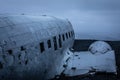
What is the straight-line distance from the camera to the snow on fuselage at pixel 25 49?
11.9 meters

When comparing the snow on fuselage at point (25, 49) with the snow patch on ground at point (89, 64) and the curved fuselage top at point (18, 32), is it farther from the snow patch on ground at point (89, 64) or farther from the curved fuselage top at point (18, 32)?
the snow patch on ground at point (89, 64)

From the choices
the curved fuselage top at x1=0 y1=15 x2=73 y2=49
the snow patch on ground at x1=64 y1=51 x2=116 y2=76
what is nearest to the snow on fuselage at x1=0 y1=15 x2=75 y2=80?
the curved fuselage top at x1=0 y1=15 x2=73 y2=49

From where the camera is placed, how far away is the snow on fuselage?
11.9 meters

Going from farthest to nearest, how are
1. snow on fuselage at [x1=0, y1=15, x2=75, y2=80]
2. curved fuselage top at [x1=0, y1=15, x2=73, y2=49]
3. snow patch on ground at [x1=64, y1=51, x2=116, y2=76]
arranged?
snow patch on ground at [x1=64, y1=51, x2=116, y2=76]
curved fuselage top at [x1=0, y1=15, x2=73, y2=49]
snow on fuselage at [x1=0, y1=15, x2=75, y2=80]

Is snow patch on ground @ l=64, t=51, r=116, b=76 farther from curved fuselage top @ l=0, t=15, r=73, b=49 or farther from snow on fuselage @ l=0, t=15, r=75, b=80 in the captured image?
curved fuselage top @ l=0, t=15, r=73, b=49

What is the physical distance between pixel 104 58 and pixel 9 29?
1034 centimetres

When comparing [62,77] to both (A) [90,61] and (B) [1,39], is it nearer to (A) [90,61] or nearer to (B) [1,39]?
(A) [90,61]

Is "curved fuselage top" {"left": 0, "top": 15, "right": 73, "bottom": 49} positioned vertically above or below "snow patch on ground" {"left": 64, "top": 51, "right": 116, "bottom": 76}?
above

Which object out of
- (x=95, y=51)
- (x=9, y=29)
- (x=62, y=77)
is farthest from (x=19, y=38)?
(x=95, y=51)

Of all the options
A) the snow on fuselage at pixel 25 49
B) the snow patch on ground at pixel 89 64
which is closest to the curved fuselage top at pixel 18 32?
the snow on fuselage at pixel 25 49

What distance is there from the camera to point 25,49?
12969mm

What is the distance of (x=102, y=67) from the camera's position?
18656 mm

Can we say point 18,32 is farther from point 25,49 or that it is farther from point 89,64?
point 89,64

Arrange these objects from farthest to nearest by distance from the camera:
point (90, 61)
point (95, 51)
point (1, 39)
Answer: point (95, 51)
point (90, 61)
point (1, 39)
